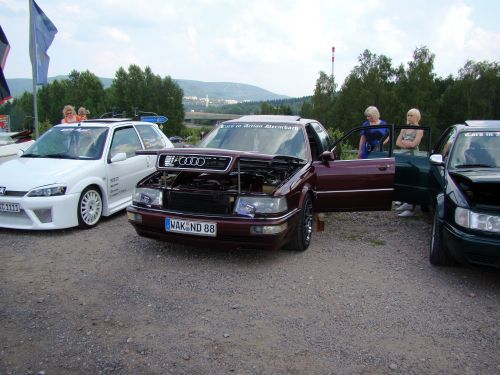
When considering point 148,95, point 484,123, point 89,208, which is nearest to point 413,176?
point 484,123

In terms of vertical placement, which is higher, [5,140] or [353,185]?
[5,140]

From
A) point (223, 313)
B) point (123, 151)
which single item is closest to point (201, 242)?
point (223, 313)

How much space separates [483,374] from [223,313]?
1.89 m

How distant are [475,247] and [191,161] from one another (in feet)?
9.29

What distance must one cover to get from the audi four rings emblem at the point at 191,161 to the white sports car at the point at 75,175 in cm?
193

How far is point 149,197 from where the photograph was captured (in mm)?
4754

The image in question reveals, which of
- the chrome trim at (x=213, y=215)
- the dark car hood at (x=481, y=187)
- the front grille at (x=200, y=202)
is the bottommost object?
the chrome trim at (x=213, y=215)

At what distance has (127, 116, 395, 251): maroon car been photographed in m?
Result: 4.34

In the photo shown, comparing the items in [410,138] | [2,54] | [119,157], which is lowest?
[119,157]

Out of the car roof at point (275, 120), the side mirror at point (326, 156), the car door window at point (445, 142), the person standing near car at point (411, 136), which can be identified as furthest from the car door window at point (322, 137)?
the car door window at point (445, 142)

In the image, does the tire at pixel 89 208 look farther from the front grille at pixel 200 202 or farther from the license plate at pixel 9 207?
the front grille at pixel 200 202

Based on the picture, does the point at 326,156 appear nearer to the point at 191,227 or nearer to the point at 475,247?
the point at 191,227

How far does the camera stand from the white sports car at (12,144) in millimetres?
10109

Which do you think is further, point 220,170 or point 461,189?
point 220,170
